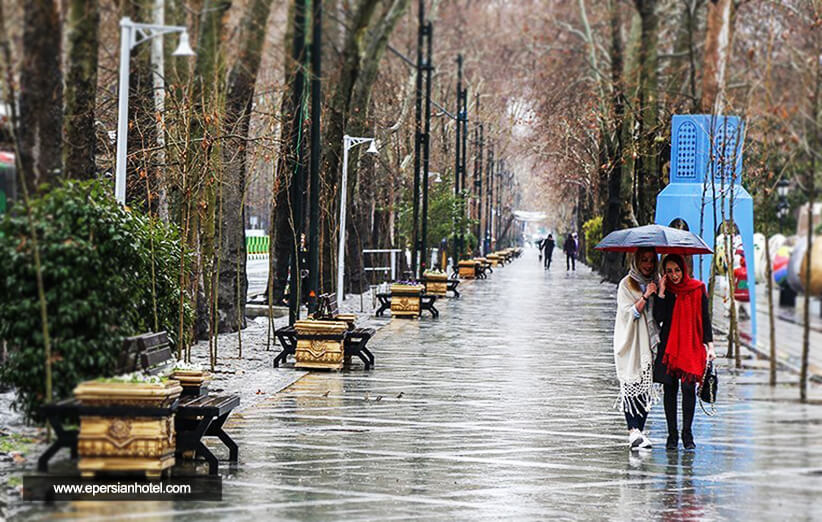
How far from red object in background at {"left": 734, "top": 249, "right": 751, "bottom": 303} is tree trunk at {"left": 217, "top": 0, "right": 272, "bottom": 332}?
21.4ft

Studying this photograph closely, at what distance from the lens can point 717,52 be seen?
51.7 ft

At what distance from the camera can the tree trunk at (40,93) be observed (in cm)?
752

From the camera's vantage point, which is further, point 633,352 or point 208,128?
point 208,128

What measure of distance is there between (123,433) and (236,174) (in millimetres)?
15094

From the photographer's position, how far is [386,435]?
39.6 feet

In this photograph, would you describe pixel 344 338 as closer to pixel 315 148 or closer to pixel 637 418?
pixel 315 148

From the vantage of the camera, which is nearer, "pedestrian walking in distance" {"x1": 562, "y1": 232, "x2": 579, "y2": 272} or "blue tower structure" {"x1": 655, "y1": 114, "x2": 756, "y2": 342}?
"blue tower structure" {"x1": 655, "y1": 114, "x2": 756, "y2": 342}

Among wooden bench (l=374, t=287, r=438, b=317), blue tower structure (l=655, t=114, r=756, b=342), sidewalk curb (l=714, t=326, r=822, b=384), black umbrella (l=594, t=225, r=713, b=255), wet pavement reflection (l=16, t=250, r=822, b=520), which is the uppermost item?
blue tower structure (l=655, t=114, r=756, b=342)

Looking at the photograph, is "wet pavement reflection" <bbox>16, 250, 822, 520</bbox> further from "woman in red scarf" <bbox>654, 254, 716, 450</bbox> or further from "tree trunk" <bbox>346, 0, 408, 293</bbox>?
"tree trunk" <bbox>346, 0, 408, 293</bbox>

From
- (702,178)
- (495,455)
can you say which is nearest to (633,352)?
(495,455)

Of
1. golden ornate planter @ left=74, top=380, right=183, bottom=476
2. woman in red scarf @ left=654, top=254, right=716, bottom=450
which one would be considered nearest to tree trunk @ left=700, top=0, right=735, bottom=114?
woman in red scarf @ left=654, top=254, right=716, bottom=450

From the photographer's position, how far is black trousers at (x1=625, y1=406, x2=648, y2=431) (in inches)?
444

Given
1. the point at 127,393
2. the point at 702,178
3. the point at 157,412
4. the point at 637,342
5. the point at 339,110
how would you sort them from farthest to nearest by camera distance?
the point at 339,110 → the point at 702,178 → the point at 637,342 → the point at 157,412 → the point at 127,393

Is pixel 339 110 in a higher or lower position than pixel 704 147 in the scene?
higher
